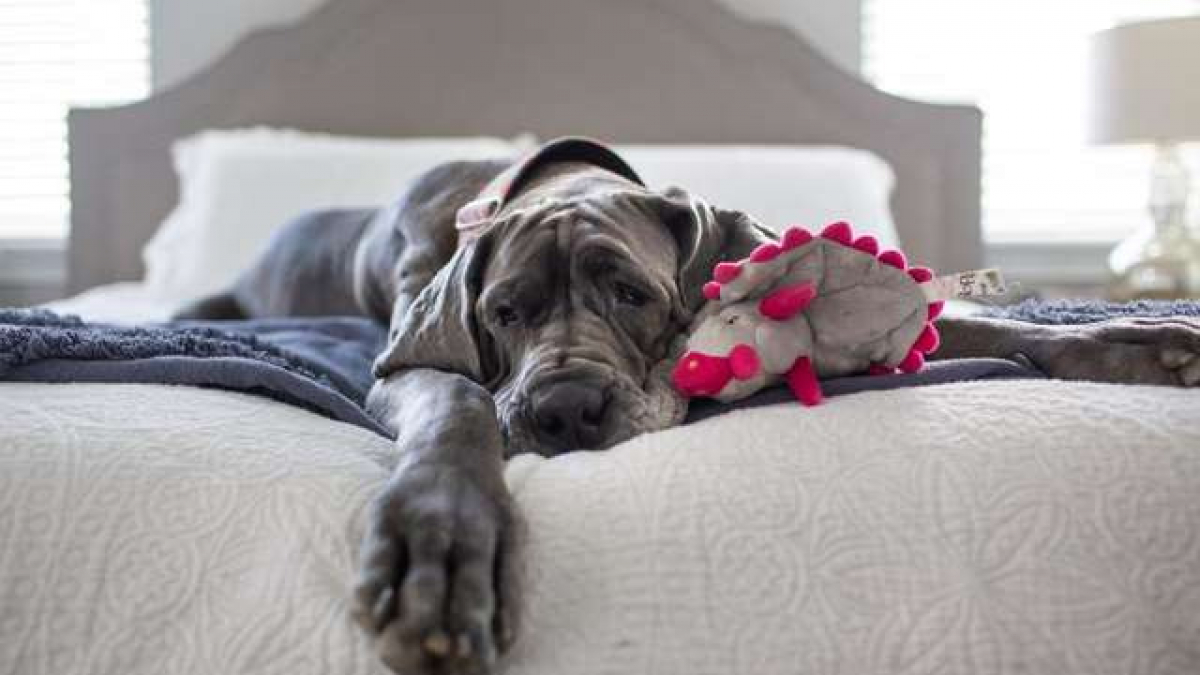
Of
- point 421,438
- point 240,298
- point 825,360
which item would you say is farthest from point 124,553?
point 240,298

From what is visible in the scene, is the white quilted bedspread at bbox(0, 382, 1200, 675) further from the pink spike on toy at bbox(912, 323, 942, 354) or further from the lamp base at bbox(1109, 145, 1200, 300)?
the lamp base at bbox(1109, 145, 1200, 300)

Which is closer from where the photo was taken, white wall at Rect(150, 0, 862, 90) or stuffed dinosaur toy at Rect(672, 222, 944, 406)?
stuffed dinosaur toy at Rect(672, 222, 944, 406)

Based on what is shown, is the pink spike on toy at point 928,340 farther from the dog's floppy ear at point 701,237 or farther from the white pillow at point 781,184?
the white pillow at point 781,184

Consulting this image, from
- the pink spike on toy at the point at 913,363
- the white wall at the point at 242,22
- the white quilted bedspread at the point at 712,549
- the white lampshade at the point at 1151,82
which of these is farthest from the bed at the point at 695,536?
the white wall at the point at 242,22

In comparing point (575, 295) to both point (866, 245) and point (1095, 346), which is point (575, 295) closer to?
point (866, 245)

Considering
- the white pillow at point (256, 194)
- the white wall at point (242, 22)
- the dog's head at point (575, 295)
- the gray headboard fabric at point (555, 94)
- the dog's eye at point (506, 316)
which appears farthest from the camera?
the white wall at point (242, 22)

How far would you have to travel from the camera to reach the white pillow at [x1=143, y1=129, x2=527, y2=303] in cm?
318

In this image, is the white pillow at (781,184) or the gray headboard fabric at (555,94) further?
the gray headboard fabric at (555,94)

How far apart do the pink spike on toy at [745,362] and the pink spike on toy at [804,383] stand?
5cm

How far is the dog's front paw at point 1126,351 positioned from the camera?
1275mm

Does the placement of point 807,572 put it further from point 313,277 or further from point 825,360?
point 313,277

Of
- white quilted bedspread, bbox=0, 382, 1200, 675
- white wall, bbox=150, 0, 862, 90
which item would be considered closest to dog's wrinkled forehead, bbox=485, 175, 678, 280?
white quilted bedspread, bbox=0, 382, 1200, 675

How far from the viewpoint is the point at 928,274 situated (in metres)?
1.34

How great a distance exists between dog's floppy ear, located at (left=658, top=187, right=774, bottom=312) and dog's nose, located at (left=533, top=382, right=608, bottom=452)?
13.0 inches
